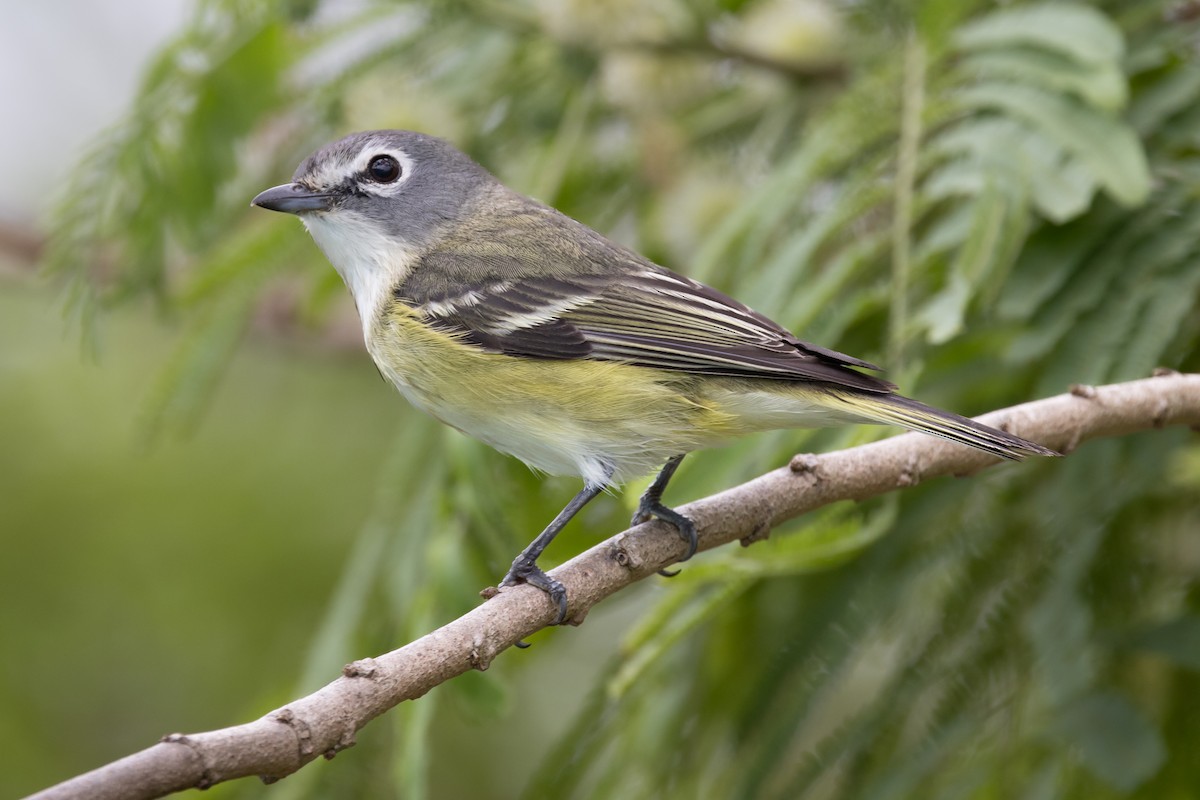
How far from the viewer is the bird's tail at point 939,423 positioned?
2.33 meters

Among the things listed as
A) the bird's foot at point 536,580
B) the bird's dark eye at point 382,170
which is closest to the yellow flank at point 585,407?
the bird's foot at point 536,580

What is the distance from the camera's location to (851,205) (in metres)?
3.17

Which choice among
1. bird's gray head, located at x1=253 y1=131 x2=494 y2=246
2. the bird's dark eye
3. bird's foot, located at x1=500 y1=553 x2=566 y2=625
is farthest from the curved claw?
the bird's dark eye

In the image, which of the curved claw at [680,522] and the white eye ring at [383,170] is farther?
the white eye ring at [383,170]

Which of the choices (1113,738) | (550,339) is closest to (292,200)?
(550,339)

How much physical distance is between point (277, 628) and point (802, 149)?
8.40 feet

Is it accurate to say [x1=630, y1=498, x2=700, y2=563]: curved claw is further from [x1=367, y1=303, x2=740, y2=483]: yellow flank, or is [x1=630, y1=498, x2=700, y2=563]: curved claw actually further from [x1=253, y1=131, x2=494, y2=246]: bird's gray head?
[x1=253, y1=131, x2=494, y2=246]: bird's gray head

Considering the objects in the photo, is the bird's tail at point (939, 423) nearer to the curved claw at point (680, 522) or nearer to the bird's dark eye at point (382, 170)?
the curved claw at point (680, 522)

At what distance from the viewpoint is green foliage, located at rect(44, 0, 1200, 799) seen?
2871mm

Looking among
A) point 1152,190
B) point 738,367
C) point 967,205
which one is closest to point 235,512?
point 738,367

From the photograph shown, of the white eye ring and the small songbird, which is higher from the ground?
the white eye ring

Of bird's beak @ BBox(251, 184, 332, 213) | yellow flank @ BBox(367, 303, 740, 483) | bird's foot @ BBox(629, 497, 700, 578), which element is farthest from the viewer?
bird's beak @ BBox(251, 184, 332, 213)

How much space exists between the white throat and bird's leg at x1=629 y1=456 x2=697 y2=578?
894 millimetres

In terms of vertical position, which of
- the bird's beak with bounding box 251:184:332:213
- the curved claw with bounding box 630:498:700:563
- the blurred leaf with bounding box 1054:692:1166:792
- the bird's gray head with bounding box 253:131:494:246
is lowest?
the curved claw with bounding box 630:498:700:563
